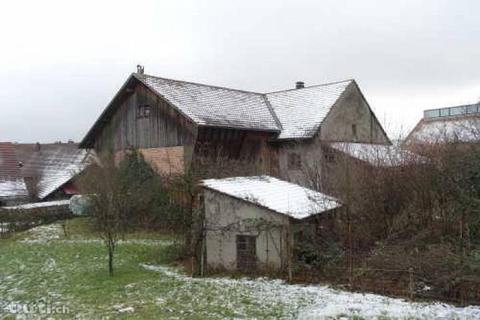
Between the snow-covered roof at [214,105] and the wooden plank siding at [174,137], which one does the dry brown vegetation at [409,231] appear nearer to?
the wooden plank siding at [174,137]

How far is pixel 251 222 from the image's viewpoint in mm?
13812

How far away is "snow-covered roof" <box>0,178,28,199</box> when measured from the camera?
34000mm

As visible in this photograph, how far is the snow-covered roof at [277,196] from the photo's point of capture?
45.2 feet

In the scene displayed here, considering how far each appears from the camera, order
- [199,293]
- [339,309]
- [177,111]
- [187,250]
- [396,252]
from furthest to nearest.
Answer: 1. [177,111]
2. [187,250]
3. [396,252]
4. [199,293]
5. [339,309]

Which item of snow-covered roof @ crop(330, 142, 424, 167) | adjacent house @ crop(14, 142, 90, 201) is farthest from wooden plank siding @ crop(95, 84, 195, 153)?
snow-covered roof @ crop(330, 142, 424, 167)

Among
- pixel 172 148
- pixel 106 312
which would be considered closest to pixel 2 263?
pixel 106 312

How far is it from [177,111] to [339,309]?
1666 cm

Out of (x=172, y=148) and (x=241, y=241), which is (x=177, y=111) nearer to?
(x=172, y=148)

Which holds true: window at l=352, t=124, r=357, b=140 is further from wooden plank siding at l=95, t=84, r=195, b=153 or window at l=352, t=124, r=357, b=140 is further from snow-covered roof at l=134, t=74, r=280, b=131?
wooden plank siding at l=95, t=84, r=195, b=153

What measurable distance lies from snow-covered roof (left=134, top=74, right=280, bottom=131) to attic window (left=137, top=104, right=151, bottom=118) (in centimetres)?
151

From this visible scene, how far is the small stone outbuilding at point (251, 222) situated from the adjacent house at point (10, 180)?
24.2 m

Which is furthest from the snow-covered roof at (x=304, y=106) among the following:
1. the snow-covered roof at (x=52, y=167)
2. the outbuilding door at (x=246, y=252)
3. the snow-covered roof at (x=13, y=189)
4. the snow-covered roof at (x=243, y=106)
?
the snow-covered roof at (x=13, y=189)

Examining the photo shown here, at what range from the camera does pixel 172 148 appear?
2545 cm

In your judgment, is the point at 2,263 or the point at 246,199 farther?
the point at 2,263
